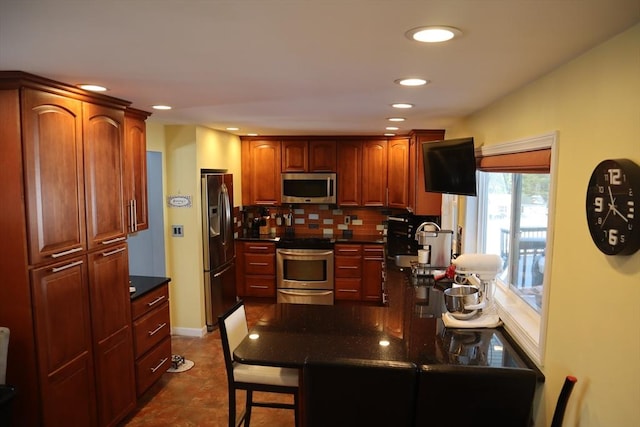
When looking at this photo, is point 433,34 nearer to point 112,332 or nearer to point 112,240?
point 112,240

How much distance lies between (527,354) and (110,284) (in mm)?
2358

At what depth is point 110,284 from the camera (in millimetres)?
2682

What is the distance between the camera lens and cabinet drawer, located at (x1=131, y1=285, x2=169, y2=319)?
3043 millimetres

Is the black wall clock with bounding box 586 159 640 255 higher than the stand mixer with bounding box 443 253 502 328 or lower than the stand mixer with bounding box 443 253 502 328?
higher

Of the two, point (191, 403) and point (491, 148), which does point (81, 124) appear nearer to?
point (191, 403)

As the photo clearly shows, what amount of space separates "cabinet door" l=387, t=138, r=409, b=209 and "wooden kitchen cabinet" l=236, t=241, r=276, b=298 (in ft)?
5.37

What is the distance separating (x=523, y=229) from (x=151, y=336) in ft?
8.88

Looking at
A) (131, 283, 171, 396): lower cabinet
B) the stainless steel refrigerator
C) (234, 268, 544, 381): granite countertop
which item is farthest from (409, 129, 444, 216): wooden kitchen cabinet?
(131, 283, 171, 396): lower cabinet

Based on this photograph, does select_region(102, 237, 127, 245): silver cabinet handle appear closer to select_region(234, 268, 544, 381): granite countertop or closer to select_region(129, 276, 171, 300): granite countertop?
select_region(129, 276, 171, 300): granite countertop

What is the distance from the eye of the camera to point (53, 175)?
218 centimetres

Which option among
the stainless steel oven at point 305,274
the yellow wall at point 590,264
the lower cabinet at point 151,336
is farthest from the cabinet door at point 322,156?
the yellow wall at point 590,264

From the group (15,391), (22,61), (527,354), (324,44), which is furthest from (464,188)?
(15,391)

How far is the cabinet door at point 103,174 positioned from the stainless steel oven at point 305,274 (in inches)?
111

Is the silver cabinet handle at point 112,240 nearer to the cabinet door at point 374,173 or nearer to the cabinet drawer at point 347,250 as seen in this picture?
the cabinet drawer at point 347,250
